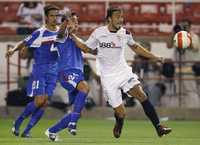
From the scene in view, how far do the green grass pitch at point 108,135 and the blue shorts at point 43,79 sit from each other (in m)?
0.89

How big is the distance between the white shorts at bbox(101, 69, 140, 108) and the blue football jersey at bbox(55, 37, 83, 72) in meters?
0.72

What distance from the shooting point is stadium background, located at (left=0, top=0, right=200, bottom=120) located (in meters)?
25.1

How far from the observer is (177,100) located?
25.5m

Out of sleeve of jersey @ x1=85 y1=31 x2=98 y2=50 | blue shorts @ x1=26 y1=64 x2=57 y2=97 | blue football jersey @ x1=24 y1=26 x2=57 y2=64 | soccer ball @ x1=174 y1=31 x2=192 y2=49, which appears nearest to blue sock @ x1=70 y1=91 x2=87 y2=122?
sleeve of jersey @ x1=85 y1=31 x2=98 y2=50

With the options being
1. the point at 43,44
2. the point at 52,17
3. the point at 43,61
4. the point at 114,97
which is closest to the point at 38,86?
the point at 43,61

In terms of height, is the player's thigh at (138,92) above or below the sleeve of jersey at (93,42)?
below

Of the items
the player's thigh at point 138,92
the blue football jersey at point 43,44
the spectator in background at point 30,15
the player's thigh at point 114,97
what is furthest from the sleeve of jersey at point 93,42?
the spectator in background at point 30,15

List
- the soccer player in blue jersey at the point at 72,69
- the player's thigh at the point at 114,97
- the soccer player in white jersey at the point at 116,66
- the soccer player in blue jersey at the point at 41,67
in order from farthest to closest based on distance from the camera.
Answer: the soccer player in blue jersey at the point at 41,67 → the soccer player in blue jersey at the point at 72,69 → the player's thigh at the point at 114,97 → the soccer player in white jersey at the point at 116,66

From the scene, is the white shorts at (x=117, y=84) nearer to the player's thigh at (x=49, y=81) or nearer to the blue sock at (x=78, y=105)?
the blue sock at (x=78, y=105)

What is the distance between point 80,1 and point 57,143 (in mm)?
12536

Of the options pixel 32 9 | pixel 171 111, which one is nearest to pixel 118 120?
pixel 171 111

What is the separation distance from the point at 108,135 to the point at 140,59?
7614 millimetres

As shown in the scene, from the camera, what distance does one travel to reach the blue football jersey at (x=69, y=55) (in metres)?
16.6

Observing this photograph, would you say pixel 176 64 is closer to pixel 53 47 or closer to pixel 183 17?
pixel 183 17
